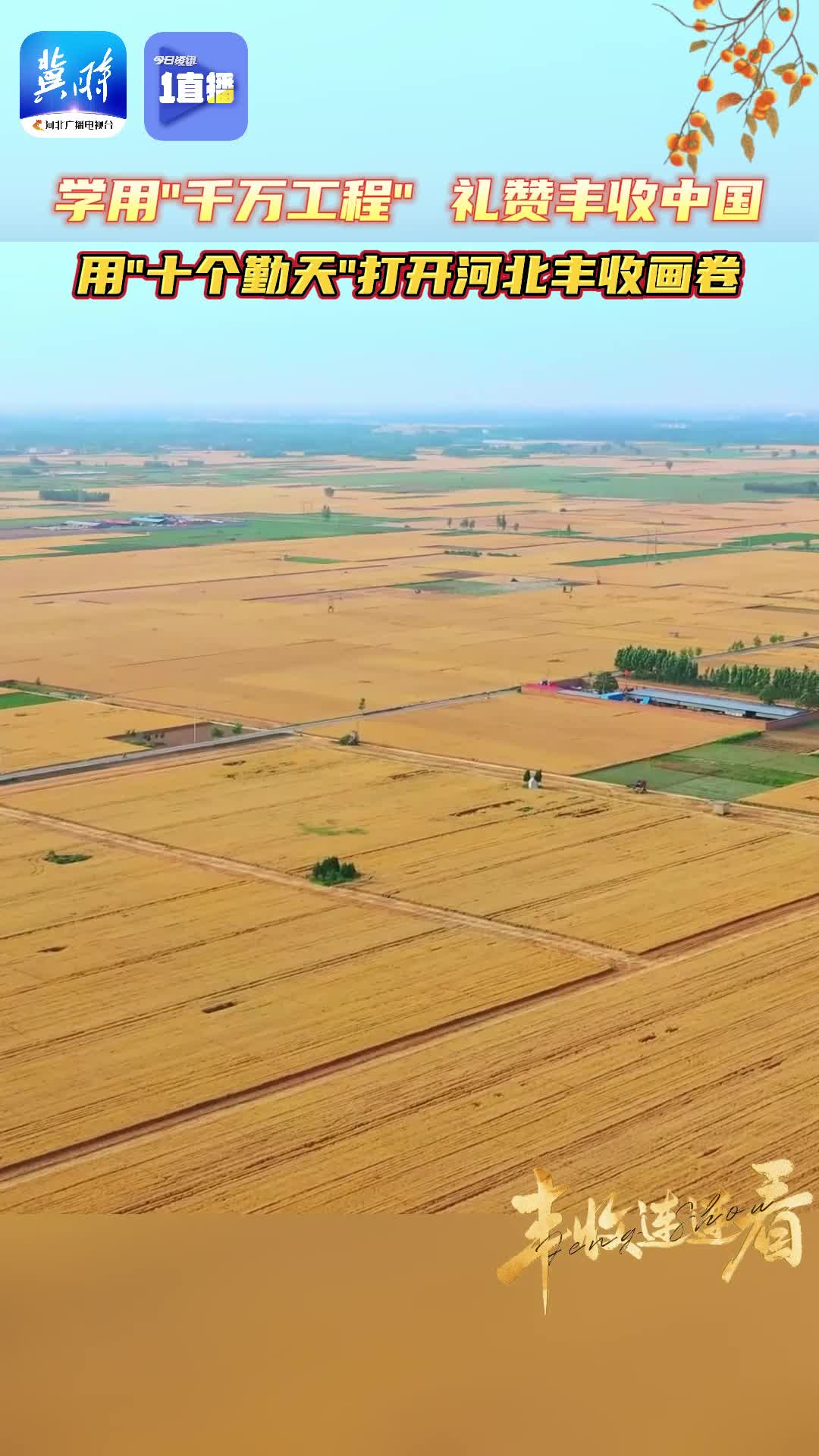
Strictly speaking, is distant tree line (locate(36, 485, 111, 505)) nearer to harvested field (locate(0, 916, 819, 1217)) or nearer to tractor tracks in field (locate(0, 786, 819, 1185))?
tractor tracks in field (locate(0, 786, 819, 1185))

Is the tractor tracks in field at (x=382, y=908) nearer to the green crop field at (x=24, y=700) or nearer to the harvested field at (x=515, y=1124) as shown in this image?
the harvested field at (x=515, y=1124)

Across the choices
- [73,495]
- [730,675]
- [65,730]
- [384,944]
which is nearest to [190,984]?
[384,944]

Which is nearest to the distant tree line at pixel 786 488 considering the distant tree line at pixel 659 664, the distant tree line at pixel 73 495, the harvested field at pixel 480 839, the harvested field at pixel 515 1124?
the distant tree line at pixel 73 495

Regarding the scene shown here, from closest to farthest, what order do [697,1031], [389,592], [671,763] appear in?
[697,1031] < [671,763] < [389,592]

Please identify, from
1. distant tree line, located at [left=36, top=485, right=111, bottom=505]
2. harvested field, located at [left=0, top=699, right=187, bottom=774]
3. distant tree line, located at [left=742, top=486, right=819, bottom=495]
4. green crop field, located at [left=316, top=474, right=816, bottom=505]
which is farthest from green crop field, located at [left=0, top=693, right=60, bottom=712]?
distant tree line, located at [left=742, top=486, right=819, bottom=495]

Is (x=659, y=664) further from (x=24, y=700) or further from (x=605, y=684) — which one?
(x=24, y=700)

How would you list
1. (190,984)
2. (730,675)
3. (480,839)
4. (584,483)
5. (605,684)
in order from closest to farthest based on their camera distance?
(190,984) → (480,839) → (605,684) → (730,675) → (584,483)

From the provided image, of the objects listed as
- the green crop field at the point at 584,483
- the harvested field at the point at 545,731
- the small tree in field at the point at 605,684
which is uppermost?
the green crop field at the point at 584,483

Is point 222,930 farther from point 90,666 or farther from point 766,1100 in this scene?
point 90,666

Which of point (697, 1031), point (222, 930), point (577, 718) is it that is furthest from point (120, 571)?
point (697, 1031)
